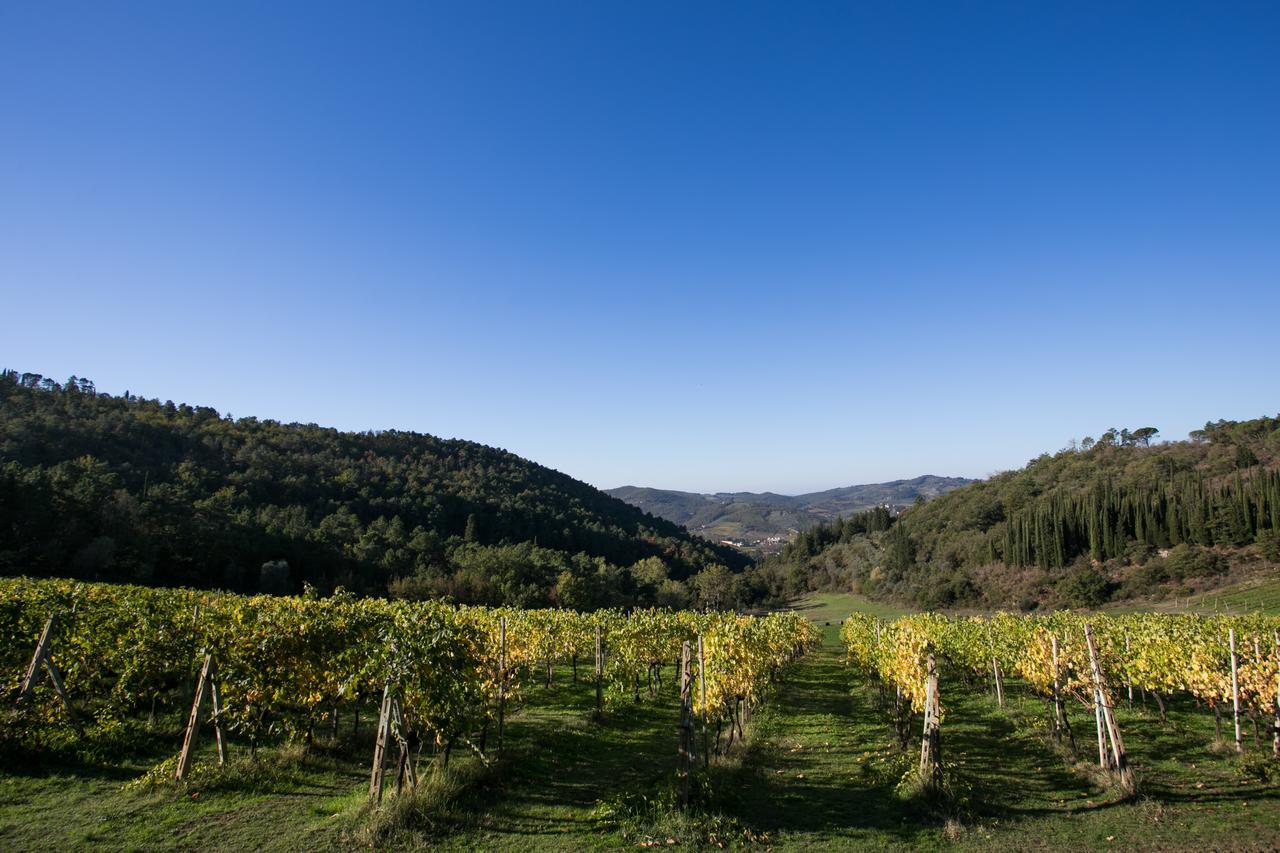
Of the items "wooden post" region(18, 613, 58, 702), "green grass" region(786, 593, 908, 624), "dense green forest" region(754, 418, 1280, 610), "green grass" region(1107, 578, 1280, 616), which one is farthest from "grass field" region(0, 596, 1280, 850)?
"green grass" region(786, 593, 908, 624)

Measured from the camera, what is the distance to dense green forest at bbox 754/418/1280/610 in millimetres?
60531

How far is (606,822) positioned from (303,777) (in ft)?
18.6

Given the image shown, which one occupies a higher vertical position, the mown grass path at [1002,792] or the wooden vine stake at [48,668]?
the wooden vine stake at [48,668]

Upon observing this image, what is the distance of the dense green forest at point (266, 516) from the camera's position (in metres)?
44.7

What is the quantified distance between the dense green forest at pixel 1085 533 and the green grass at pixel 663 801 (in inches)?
2434

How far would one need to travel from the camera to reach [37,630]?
Answer: 36.0 ft

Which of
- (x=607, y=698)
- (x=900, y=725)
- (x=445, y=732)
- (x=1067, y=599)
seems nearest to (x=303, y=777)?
(x=445, y=732)

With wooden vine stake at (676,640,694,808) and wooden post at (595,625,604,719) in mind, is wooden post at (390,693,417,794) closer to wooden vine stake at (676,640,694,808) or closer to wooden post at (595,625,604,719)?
wooden vine stake at (676,640,694,808)

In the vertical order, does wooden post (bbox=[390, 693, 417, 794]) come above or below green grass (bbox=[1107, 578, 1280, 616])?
above

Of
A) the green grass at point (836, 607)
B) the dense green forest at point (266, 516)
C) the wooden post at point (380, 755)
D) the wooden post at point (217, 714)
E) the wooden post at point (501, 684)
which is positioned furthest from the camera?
the green grass at point (836, 607)

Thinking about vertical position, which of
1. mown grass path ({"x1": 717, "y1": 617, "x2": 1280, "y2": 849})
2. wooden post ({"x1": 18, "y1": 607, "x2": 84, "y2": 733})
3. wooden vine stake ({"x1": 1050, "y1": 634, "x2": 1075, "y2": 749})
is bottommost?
mown grass path ({"x1": 717, "y1": 617, "x2": 1280, "y2": 849})

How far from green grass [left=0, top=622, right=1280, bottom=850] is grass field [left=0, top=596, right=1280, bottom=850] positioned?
0.13 feet

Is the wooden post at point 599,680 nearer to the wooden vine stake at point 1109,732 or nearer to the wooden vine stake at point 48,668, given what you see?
the wooden vine stake at point 48,668

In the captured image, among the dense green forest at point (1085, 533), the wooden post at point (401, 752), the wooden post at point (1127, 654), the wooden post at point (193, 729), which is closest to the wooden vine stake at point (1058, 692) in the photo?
the wooden post at point (1127, 654)
